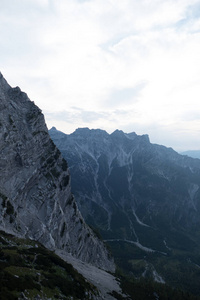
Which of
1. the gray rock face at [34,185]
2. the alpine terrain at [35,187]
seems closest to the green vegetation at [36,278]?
the gray rock face at [34,185]

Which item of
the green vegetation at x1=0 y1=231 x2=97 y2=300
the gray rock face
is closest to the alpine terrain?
the gray rock face

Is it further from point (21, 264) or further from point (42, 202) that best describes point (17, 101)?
point (21, 264)

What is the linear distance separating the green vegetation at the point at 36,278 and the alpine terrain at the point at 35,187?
28.1 metres

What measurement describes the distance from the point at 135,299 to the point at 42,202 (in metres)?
57.9

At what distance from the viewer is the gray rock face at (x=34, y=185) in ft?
273

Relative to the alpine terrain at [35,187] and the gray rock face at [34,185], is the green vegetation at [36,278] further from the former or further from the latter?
the alpine terrain at [35,187]

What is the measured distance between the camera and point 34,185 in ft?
337

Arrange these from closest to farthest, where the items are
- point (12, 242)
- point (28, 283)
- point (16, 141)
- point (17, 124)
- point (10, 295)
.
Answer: point (10, 295) < point (28, 283) < point (12, 242) < point (16, 141) < point (17, 124)

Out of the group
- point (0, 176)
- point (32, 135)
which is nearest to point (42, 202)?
point (0, 176)

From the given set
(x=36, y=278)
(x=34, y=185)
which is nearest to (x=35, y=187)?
(x=34, y=185)

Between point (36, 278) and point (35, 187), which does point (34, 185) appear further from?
point (36, 278)

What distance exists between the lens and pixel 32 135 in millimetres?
112875

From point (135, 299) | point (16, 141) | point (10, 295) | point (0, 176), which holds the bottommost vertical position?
point (135, 299)

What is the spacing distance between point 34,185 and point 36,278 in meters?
74.4
